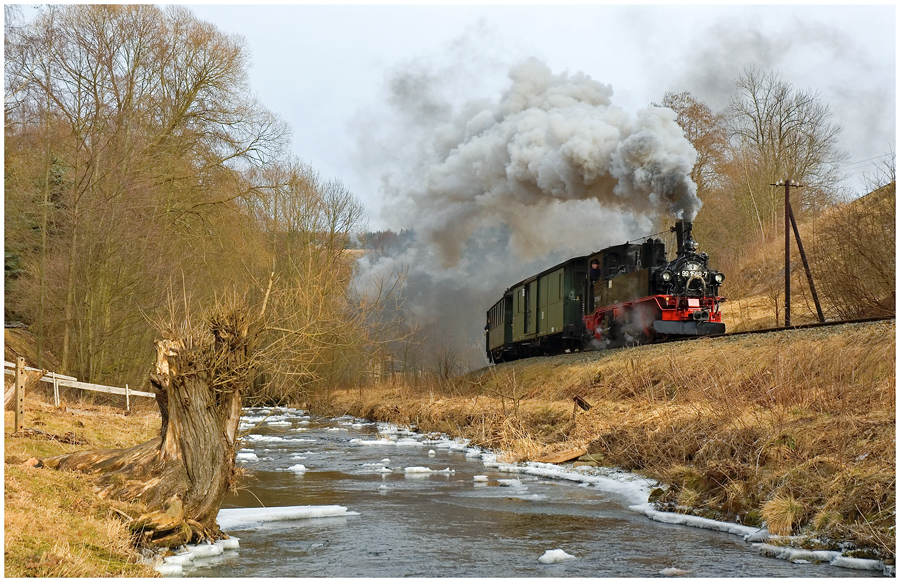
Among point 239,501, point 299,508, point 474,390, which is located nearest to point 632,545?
point 299,508

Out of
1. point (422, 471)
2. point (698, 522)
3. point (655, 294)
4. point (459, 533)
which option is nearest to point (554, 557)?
point (459, 533)

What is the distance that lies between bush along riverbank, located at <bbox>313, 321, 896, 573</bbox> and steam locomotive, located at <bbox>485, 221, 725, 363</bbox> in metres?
1.36

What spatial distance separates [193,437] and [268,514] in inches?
61.8

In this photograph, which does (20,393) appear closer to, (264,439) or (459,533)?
(459,533)

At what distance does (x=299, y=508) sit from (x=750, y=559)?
4.77 meters

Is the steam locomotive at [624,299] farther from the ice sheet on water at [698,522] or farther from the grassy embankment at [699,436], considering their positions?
the ice sheet on water at [698,522]

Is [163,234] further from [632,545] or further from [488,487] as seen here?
[632,545]

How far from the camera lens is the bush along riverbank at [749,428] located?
25.1 ft

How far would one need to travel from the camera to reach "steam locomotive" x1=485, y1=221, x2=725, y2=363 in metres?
20.1

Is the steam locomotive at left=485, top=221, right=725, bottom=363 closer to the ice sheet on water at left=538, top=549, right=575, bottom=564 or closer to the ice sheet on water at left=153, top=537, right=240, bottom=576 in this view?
the ice sheet on water at left=538, top=549, right=575, bottom=564

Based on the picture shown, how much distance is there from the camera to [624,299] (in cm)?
2177

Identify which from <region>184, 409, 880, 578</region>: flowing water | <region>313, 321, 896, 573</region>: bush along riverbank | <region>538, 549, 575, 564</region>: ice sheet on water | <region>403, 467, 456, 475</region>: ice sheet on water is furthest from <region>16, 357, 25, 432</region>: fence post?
<region>313, 321, 896, 573</region>: bush along riverbank

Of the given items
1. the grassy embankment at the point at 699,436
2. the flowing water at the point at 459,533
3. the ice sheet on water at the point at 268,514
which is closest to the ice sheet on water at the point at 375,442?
the grassy embankment at the point at 699,436

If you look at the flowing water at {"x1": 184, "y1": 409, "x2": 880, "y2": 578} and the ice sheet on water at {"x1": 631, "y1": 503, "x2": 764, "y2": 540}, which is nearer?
the flowing water at {"x1": 184, "y1": 409, "x2": 880, "y2": 578}
